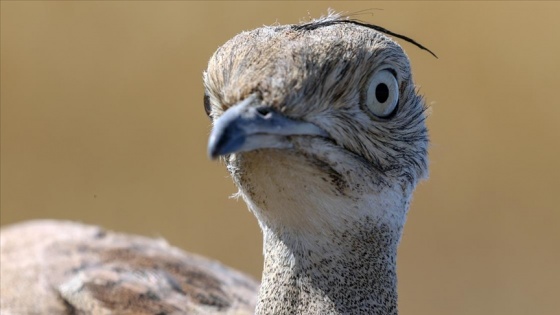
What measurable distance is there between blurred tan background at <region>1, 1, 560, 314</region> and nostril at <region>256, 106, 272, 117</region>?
4.38 metres

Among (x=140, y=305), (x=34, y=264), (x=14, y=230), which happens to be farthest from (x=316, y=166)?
(x=14, y=230)

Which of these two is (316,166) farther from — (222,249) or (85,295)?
(222,249)

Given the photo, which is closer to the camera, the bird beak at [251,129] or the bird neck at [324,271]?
the bird beak at [251,129]

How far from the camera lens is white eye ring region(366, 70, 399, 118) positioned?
Answer: 287 cm

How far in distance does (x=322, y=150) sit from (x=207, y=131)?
4.64m

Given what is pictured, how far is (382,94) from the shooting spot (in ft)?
9.62

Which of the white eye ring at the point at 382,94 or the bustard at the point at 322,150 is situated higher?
the white eye ring at the point at 382,94

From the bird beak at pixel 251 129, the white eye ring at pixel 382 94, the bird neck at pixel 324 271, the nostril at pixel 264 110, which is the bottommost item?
the bird neck at pixel 324 271

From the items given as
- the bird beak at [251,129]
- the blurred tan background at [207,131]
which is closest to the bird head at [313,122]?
the bird beak at [251,129]

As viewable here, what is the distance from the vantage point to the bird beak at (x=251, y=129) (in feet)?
8.02

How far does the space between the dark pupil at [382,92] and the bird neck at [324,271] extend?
0.33m

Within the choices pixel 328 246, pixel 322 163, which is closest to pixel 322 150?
pixel 322 163

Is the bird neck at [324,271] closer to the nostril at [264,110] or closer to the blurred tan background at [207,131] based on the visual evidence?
the nostril at [264,110]

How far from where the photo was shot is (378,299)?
9.57ft
